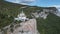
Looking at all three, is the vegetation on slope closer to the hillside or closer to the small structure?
the hillside

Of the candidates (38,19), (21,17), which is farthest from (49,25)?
(21,17)

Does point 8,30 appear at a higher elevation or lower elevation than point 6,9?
lower

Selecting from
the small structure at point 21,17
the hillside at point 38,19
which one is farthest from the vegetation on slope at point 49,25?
the small structure at point 21,17

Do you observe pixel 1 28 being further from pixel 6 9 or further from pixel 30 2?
pixel 30 2

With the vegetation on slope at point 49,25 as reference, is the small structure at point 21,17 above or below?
above

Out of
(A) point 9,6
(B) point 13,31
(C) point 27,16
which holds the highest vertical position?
(A) point 9,6

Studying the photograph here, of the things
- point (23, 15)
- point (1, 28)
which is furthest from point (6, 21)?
point (23, 15)

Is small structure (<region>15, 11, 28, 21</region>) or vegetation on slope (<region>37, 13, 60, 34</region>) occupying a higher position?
small structure (<region>15, 11, 28, 21</region>)

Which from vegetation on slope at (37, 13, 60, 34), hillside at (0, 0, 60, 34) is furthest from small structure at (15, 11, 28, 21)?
vegetation on slope at (37, 13, 60, 34)

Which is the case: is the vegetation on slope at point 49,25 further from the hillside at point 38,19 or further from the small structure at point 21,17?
the small structure at point 21,17

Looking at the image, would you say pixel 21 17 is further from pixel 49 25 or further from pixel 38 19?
pixel 49 25
